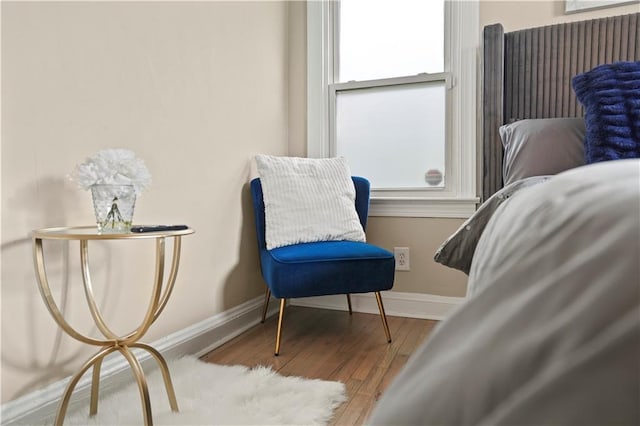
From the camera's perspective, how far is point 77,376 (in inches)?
48.6

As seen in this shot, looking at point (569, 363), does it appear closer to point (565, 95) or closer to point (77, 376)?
Answer: point (77, 376)

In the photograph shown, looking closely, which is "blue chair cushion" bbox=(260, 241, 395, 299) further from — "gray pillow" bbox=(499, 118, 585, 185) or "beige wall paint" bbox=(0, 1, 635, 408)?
"gray pillow" bbox=(499, 118, 585, 185)

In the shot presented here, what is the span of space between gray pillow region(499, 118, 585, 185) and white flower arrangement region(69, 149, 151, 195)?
4.88 feet

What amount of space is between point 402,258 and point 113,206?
1.64 meters

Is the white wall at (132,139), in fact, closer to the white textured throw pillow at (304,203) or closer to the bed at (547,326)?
the white textured throw pillow at (304,203)

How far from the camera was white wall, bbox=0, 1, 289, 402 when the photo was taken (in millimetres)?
1292

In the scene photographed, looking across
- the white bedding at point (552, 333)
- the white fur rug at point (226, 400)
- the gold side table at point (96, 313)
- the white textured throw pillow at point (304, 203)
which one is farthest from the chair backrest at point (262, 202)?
the white bedding at point (552, 333)

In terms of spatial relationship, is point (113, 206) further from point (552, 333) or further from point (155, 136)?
point (552, 333)

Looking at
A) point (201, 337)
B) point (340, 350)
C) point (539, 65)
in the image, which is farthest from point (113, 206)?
point (539, 65)

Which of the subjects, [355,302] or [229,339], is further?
[355,302]

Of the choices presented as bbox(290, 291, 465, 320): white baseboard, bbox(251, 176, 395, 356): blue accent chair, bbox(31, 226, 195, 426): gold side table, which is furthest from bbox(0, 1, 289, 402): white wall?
bbox(290, 291, 465, 320): white baseboard

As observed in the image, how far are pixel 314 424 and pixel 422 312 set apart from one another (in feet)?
4.26

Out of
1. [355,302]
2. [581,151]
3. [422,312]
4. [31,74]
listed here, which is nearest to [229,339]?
[355,302]

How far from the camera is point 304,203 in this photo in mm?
2248
